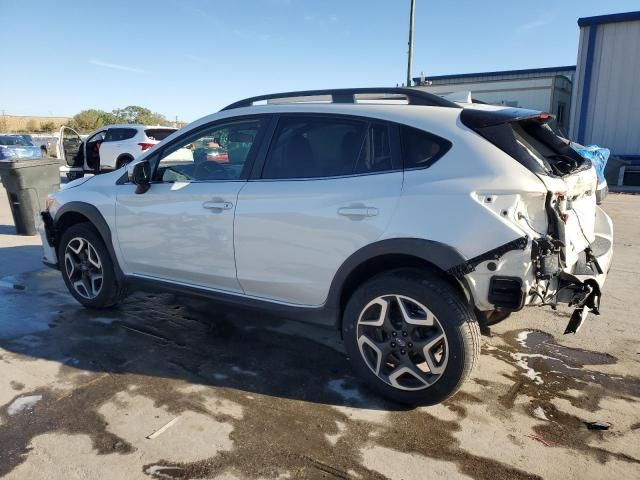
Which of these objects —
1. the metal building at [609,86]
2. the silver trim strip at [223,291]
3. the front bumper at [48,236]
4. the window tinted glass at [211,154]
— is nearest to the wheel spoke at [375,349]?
the silver trim strip at [223,291]

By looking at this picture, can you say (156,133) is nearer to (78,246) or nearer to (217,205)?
(78,246)

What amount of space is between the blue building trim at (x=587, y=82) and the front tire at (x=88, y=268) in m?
17.5

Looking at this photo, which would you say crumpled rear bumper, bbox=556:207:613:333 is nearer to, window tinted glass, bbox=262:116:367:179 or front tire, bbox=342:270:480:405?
front tire, bbox=342:270:480:405

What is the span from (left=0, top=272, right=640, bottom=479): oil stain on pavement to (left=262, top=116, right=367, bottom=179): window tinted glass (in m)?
1.40

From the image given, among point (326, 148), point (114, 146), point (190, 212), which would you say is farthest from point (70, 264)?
point (114, 146)

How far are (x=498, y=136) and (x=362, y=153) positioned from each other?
0.82 meters

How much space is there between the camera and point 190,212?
3660mm

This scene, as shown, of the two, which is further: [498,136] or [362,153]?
[362,153]

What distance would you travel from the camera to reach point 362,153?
3133 millimetres

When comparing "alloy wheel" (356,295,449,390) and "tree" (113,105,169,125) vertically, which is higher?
"tree" (113,105,169,125)

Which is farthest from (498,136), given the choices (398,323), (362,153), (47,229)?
(47,229)

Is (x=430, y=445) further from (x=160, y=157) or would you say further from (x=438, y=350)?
(x=160, y=157)

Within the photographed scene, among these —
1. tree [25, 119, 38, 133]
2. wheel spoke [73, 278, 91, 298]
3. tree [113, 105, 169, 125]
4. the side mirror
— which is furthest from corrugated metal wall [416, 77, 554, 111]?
tree [25, 119, 38, 133]

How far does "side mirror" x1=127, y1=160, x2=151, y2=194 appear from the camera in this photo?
3877 mm
